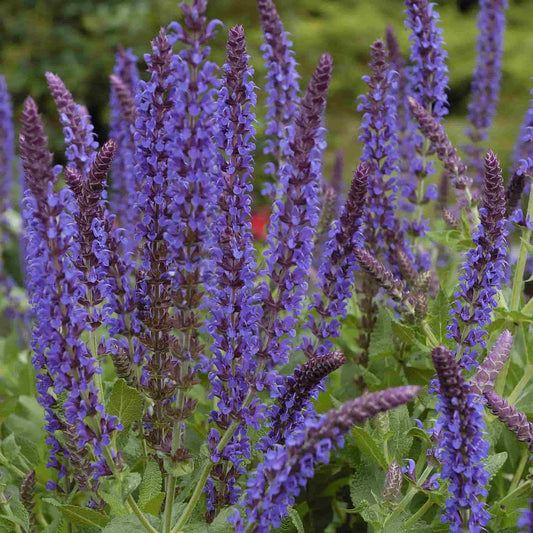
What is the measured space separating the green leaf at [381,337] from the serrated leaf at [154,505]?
106 cm

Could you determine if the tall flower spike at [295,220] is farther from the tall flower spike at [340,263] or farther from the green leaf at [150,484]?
the green leaf at [150,484]

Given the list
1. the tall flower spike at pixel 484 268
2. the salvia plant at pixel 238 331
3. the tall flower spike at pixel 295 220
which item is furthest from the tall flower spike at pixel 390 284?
the tall flower spike at pixel 295 220

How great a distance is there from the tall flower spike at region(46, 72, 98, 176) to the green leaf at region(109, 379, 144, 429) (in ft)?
2.11

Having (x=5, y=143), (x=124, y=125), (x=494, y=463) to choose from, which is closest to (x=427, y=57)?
(x=124, y=125)

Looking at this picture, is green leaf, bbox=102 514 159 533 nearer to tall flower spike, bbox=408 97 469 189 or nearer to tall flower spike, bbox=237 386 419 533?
tall flower spike, bbox=237 386 419 533

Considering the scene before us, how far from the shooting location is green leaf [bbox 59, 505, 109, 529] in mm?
1968

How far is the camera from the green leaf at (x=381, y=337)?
112 inches

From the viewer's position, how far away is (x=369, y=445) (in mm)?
2154

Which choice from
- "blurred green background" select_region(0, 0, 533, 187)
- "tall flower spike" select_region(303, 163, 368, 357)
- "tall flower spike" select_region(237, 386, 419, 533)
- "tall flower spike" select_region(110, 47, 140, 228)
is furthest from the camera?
"blurred green background" select_region(0, 0, 533, 187)

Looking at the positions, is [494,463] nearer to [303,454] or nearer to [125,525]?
[303,454]

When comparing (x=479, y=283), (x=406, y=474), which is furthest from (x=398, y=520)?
(x=479, y=283)

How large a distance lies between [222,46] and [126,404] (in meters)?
9.81

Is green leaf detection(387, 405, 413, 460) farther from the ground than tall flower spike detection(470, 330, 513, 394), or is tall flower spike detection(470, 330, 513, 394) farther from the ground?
tall flower spike detection(470, 330, 513, 394)

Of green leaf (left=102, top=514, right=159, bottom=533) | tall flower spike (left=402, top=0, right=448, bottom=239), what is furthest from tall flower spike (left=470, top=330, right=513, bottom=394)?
tall flower spike (left=402, top=0, right=448, bottom=239)
